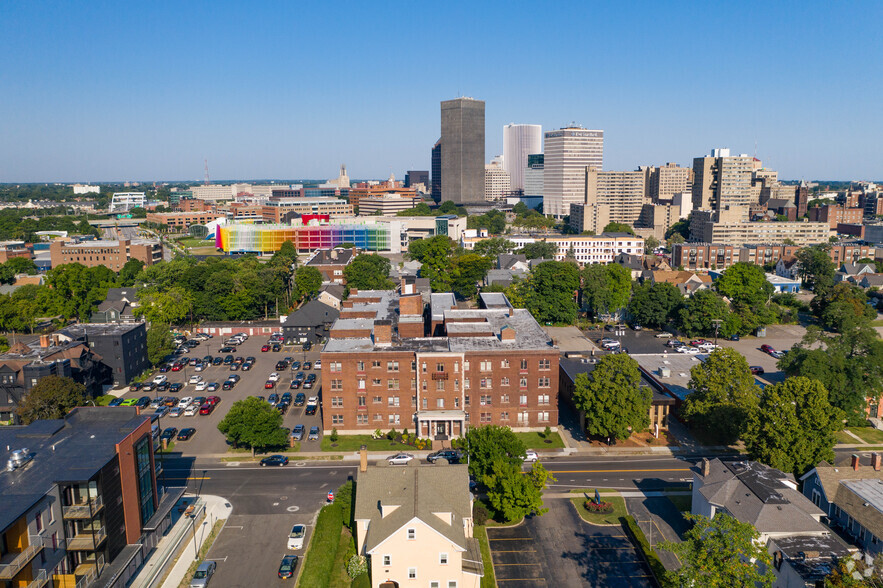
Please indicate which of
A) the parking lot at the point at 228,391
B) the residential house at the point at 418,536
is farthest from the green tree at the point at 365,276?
the residential house at the point at 418,536

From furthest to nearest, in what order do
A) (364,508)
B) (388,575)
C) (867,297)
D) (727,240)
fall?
1. (727,240)
2. (867,297)
3. (364,508)
4. (388,575)

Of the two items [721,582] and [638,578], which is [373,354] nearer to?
[638,578]

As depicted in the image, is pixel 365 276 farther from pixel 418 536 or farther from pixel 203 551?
pixel 418 536

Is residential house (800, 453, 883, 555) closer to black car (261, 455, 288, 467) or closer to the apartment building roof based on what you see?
black car (261, 455, 288, 467)

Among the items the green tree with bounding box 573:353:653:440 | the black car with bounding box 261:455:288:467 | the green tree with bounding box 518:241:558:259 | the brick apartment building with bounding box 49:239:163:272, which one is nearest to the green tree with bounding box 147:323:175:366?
the black car with bounding box 261:455:288:467

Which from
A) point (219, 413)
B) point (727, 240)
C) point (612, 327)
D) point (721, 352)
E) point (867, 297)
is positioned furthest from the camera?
point (727, 240)

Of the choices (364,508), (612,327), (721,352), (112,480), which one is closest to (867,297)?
(612,327)
